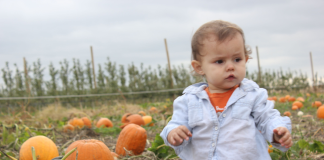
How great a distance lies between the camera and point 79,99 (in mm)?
16094

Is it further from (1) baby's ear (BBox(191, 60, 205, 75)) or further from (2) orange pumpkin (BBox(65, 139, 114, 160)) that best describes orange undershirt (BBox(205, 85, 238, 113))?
(2) orange pumpkin (BBox(65, 139, 114, 160))

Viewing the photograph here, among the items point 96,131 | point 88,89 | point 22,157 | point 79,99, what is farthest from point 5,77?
point 22,157

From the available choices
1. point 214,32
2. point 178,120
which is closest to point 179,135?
point 178,120

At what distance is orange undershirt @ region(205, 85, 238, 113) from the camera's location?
78.2 inches

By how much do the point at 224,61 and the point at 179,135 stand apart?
1.96 ft

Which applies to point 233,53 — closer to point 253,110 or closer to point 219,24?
point 219,24

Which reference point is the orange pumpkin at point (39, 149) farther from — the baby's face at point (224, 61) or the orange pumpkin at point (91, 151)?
the baby's face at point (224, 61)

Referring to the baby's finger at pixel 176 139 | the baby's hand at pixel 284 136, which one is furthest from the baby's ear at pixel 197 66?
the baby's hand at pixel 284 136

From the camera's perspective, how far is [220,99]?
6.65ft

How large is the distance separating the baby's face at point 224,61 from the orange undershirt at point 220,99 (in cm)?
9

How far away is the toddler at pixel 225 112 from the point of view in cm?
184

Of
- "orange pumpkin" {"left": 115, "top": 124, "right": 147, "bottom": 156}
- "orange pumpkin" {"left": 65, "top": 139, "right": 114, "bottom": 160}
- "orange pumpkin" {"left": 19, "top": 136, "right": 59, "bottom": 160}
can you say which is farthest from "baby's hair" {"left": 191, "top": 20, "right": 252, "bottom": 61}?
"orange pumpkin" {"left": 19, "top": 136, "right": 59, "bottom": 160}

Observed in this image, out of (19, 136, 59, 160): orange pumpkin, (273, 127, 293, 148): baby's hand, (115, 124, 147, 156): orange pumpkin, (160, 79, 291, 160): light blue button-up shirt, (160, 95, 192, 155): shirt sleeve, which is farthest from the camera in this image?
(115, 124, 147, 156): orange pumpkin

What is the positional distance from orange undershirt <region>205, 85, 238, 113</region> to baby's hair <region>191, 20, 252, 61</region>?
1.00 feet
